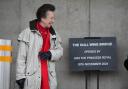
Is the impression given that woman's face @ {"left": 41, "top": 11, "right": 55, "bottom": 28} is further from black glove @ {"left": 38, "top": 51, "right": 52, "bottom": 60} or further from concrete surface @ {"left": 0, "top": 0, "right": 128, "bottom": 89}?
concrete surface @ {"left": 0, "top": 0, "right": 128, "bottom": 89}

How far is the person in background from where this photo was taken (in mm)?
6836

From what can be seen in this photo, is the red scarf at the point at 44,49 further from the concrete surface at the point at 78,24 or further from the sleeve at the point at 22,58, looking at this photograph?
the concrete surface at the point at 78,24

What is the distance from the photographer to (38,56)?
22.6 feet

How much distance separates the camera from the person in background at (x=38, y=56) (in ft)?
22.4

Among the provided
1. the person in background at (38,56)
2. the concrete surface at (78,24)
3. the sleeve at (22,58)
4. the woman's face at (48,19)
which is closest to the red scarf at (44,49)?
the person in background at (38,56)

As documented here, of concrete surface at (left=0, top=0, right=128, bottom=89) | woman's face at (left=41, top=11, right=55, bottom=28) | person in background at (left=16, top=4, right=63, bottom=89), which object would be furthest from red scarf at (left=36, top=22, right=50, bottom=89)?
concrete surface at (left=0, top=0, right=128, bottom=89)

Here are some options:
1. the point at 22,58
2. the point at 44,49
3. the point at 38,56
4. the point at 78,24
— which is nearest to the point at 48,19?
the point at 44,49

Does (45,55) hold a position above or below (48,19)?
below

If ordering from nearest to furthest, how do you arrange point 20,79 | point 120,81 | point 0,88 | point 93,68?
point 20,79 → point 0,88 → point 93,68 → point 120,81

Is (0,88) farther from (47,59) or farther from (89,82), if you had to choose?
(89,82)

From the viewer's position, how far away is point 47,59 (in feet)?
22.7

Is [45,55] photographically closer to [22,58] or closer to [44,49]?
[44,49]

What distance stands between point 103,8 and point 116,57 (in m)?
1.10

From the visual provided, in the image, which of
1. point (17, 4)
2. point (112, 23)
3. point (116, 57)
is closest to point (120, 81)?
point (116, 57)
